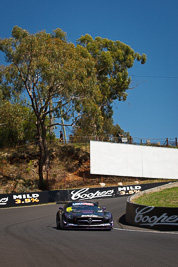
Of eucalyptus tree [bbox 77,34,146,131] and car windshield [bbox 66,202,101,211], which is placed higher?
eucalyptus tree [bbox 77,34,146,131]

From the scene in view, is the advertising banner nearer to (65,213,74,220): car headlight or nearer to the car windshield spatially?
the car windshield

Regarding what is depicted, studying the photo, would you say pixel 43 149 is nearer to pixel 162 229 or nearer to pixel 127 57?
pixel 127 57

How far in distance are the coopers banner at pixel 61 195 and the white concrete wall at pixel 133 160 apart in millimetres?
6616

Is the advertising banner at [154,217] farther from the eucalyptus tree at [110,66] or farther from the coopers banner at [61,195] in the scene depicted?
the eucalyptus tree at [110,66]

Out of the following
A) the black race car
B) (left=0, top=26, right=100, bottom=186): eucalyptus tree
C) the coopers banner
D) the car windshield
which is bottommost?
the coopers banner

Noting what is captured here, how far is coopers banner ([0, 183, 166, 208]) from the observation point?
30.1 m

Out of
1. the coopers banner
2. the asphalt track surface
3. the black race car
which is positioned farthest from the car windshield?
the coopers banner

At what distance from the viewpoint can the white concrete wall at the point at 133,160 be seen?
1640 inches

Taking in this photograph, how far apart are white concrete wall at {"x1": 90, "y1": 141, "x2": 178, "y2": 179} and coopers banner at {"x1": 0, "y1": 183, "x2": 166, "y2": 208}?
6.62 m

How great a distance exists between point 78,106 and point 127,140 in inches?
412

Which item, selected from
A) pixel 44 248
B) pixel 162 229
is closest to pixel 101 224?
pixel 162 229

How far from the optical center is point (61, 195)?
1272 inches

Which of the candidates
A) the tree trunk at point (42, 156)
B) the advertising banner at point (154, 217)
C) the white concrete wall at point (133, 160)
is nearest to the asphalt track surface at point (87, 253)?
the advertising banner at point (154, 217)

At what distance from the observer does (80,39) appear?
58375mm
